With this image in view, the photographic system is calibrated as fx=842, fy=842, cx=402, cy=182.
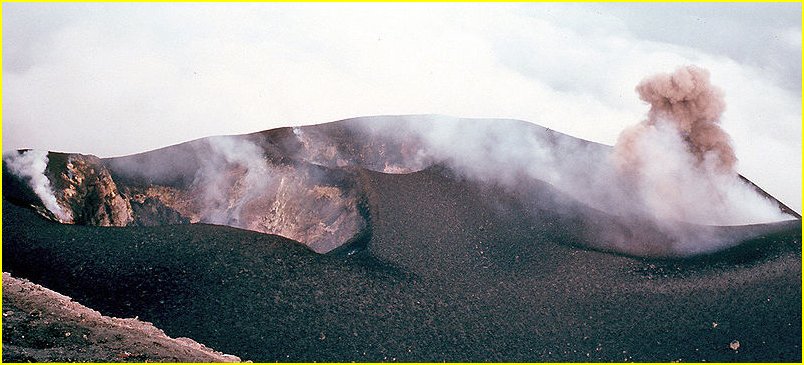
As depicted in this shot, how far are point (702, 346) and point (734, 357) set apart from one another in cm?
80

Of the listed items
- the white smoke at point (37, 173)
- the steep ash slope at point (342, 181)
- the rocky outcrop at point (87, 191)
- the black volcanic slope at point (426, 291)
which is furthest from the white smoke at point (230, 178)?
the black volcanic slope at point (426, 291)

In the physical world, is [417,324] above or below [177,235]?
below

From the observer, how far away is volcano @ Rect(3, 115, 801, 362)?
2158 cm

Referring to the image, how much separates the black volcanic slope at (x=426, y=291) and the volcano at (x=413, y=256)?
0.05 m

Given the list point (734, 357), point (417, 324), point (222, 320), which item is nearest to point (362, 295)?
point (417, 324)

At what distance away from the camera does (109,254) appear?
23.5 m

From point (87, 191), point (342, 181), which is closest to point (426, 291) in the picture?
point (342, 181)

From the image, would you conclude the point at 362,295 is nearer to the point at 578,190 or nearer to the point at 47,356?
the point at 47,356

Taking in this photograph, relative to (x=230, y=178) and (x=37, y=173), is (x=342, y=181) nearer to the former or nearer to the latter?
(x=230, y=178)

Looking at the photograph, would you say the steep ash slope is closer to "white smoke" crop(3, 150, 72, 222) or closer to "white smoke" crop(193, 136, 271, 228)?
"white smoke" crop(193, 136, 271, 228)

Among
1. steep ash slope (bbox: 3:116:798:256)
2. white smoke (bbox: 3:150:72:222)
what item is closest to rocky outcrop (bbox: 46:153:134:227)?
steep ash slope (bbox: 3:116:798:256)

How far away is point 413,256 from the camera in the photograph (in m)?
24.8

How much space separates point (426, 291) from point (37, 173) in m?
14.3

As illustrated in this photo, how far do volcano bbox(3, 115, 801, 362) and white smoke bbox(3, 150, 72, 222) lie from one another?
0.12m
